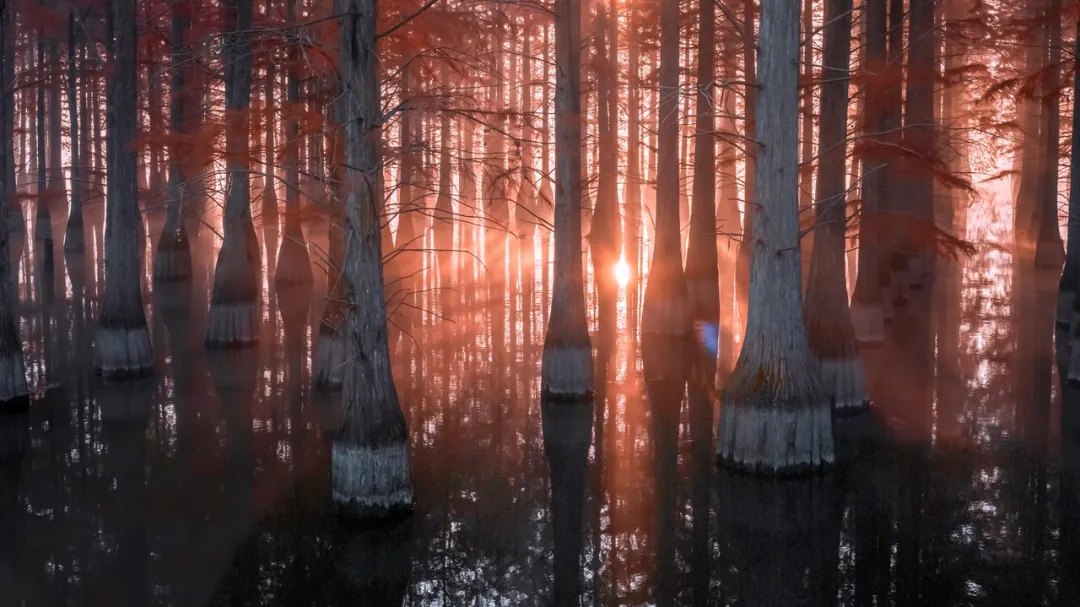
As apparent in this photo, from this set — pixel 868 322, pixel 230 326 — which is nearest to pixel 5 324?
pixel 230 326

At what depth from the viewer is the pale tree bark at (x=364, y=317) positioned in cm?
929

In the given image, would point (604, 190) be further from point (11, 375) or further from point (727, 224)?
point (11, 375)

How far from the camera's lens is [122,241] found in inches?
631

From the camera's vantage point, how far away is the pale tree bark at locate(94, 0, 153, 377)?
626 inches

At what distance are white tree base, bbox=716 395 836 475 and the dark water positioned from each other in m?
0.23

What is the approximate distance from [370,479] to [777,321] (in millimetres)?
4610

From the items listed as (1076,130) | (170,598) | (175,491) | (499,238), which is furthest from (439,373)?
(499,238)

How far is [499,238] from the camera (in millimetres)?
47125

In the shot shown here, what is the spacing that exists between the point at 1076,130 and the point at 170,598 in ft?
52.3

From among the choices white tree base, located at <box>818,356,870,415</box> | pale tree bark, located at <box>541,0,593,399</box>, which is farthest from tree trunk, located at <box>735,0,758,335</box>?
pale tree bark, located at <box>541,0,593,399</box>

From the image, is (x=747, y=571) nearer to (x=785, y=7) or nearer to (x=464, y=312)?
(x=785, y=7)

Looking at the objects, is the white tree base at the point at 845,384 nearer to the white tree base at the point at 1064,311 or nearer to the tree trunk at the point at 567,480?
the tree trunk at the point at 567,480

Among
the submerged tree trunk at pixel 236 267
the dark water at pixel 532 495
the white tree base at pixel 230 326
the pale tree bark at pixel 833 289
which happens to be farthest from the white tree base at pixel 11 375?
the pale tree bark at pixel 833 289

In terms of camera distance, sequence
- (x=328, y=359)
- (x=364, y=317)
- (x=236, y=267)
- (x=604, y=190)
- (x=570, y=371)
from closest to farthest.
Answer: (x=364, y=317)
(x=570, y=371)
(x=328, y=359)
(x=236, y=267)
(x=604, y=190)
